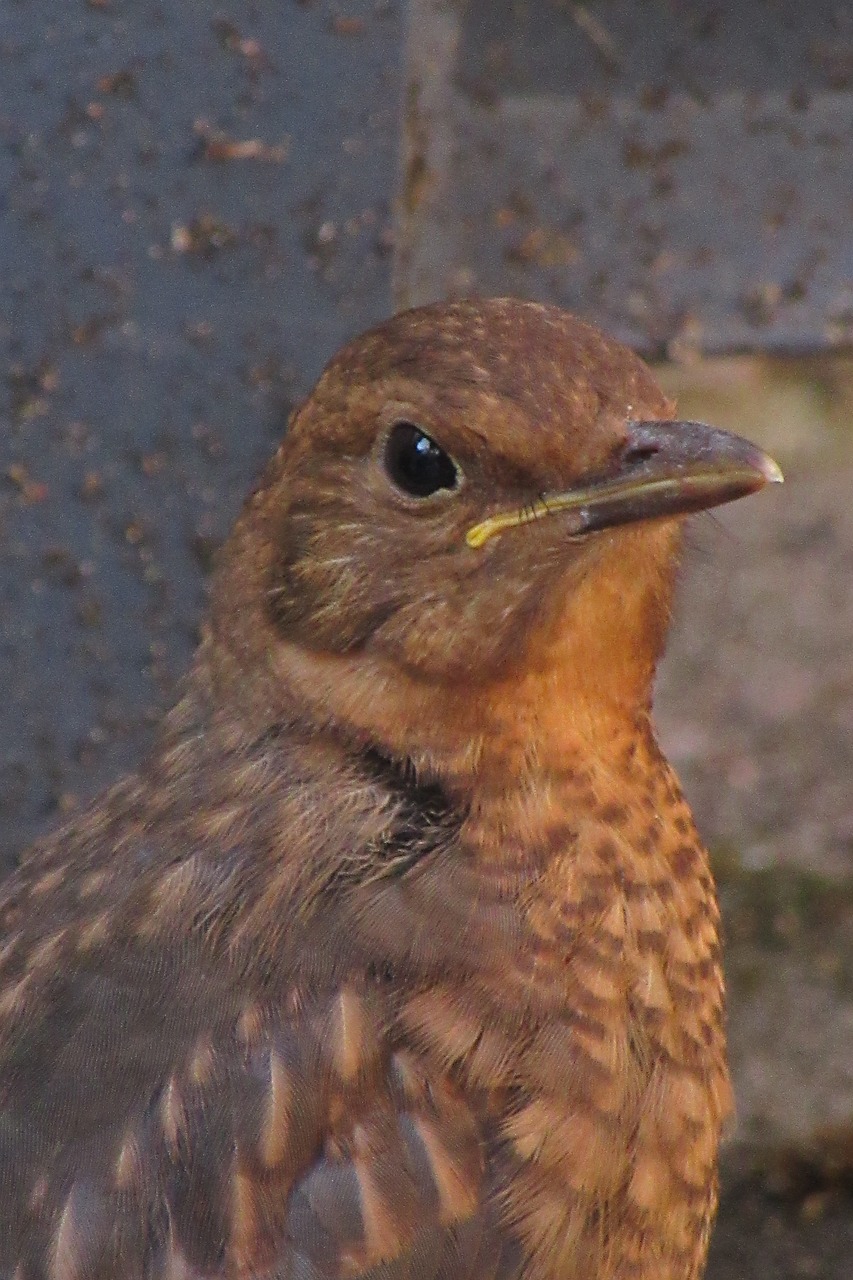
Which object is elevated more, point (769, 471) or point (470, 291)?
point (470, 291)

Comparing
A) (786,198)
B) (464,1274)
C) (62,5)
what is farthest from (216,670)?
(786,198)

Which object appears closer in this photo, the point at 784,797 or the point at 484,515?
the point at 484,515

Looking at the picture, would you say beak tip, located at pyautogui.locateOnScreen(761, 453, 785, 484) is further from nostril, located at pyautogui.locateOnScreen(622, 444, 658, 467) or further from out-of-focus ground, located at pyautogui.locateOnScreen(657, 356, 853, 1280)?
out-of-focus ground, located at pyautogui.locateOnScreen(657, 356, 853, 1280)

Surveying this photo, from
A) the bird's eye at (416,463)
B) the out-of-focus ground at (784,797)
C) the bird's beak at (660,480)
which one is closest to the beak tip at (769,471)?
the bird's beak at (660,480)

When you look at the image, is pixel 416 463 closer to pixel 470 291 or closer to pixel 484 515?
pixel 484 515

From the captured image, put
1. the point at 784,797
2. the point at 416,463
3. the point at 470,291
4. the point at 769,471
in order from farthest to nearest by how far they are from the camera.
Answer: the point at 784,797 → the point at 470,291 → the point at 416,463 → the point at 769,471

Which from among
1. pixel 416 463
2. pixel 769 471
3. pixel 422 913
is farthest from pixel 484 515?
pixel 422 913

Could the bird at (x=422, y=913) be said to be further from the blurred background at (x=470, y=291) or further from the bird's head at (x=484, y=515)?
the blurred background at (x=470, y=291)

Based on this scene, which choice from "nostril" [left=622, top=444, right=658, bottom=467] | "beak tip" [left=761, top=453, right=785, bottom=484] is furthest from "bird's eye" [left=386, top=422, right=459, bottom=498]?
"beak tip" [left=761, top=453, right=785, bottom=484]

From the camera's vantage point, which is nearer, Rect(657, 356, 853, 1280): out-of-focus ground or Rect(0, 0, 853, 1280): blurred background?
Rect(0, 0, 853, 1280): blurred background
